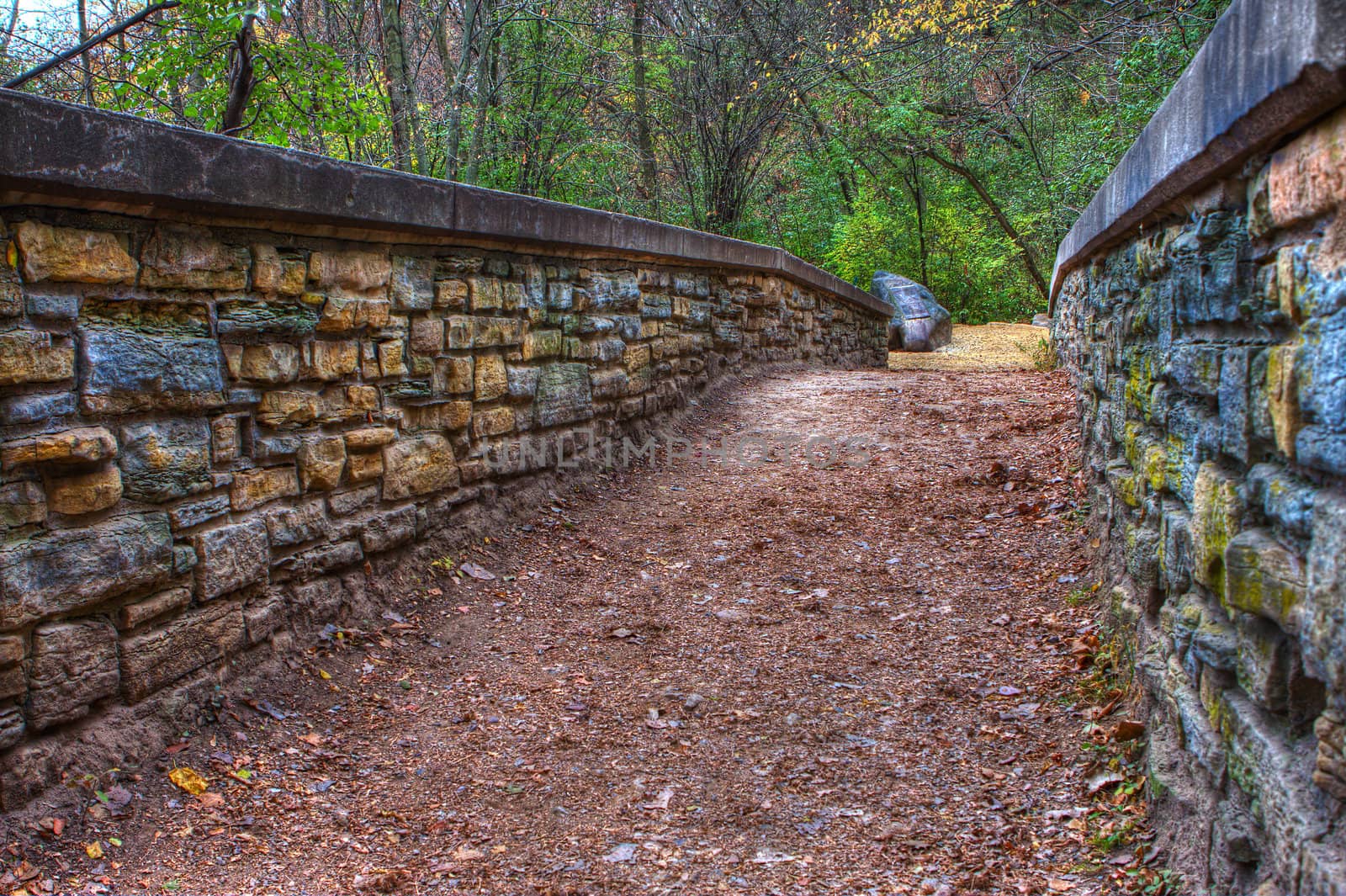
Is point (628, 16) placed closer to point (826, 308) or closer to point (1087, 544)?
point (826, 308)

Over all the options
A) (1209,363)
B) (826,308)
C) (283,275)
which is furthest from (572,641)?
(826,308)

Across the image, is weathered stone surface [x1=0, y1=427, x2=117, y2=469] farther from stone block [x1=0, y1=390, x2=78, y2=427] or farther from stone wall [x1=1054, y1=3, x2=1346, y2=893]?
stone wall [x1=1054, y1=3, x2=1346, y2=893]

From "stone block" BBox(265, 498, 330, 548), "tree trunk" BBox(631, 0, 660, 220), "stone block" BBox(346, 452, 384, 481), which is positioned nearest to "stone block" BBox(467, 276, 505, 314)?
"stone block" BBox(346, 452, 384, 481)

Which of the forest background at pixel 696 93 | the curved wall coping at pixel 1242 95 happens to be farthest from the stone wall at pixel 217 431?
the curved wall coping at pixel 1242 95

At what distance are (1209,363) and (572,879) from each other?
2003mm

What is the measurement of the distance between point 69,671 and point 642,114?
892 centimetres

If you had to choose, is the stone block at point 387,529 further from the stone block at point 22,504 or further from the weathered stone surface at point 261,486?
the stone block at point 22,504

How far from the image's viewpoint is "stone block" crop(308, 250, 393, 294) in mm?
3400

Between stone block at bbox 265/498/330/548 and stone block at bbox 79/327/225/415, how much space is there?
48 centimetres

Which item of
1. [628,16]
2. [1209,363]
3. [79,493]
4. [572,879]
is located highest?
[628,16]

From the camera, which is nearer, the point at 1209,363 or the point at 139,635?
the point at 1209,363

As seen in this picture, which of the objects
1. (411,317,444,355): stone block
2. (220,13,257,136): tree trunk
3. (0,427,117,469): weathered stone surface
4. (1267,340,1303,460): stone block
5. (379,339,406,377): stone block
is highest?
(220,13,257,136): tree trunk

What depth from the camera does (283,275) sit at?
10.7ft

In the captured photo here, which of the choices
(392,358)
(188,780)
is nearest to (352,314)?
(392,358)
